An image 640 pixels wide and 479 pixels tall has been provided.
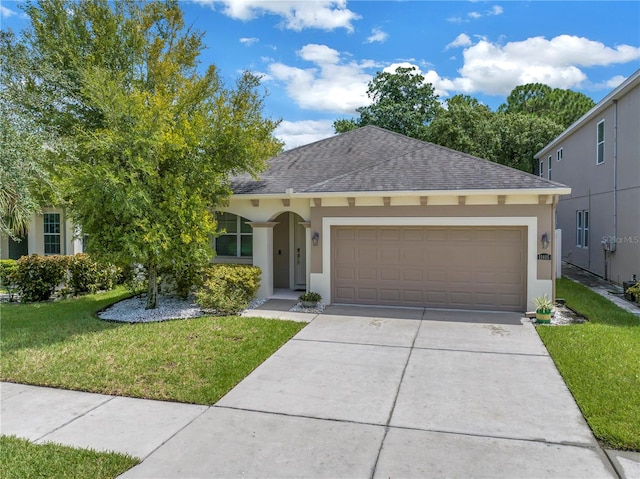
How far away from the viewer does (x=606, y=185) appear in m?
14.8

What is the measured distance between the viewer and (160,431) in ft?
15.0

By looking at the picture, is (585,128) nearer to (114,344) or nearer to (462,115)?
(462,115)

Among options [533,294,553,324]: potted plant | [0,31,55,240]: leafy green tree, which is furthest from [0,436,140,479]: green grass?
[533,294,553,324]: potted plant

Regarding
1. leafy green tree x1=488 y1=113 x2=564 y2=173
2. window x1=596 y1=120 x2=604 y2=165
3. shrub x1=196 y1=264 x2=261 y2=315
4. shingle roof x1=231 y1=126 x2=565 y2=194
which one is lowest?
shrub x1=196 y1=264 x2=261 y2=315

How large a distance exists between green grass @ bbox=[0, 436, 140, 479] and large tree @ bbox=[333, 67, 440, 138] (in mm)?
31575

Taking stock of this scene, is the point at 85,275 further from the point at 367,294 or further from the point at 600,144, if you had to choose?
the point at 600,144

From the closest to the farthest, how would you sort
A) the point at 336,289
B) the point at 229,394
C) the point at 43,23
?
the point at 229,394 → the point at 336,289 → the point at 43,23

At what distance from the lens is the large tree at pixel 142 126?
341 inches

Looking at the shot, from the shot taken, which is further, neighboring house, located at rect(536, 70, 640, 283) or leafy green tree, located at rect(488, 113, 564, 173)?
leafy green tree, located at rect(488, 113, 564, 173)

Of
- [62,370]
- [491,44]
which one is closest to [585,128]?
[491,44]

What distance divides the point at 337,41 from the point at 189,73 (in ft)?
21.4

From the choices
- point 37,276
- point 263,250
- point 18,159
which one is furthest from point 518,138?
point 18,159

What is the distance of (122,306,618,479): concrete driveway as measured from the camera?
3.91m

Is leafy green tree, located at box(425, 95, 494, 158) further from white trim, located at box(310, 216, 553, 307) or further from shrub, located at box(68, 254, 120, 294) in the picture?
shrub, located at box(68, 254, 120, 294)
